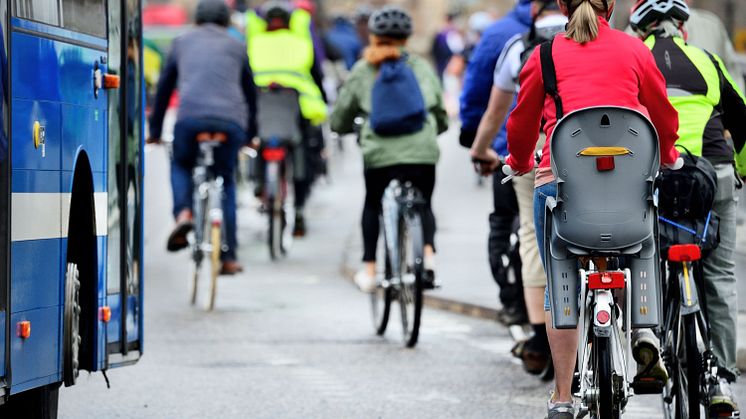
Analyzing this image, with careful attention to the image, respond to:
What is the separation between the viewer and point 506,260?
9.48 meters

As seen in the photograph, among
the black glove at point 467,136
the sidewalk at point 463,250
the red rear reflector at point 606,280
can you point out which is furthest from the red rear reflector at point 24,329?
the sidewalk at point 463,250

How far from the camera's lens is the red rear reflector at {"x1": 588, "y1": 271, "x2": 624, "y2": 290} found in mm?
6125

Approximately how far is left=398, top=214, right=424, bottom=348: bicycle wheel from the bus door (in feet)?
7.80

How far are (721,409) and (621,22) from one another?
10960 mm

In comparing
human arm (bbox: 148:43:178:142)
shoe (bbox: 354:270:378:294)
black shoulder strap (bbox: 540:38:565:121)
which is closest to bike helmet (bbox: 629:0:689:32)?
black shoulder strap (bbox: 540:38:565:121)

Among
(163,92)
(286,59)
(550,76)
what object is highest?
(286,59)

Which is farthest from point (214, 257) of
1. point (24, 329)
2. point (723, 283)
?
point (24, 329)

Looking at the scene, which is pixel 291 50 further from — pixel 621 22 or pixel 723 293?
pixel 723 293

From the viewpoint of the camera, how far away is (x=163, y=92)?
13086mm

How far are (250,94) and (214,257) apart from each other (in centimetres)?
164

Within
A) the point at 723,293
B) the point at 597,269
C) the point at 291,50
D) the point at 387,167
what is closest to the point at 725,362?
the point at 723,293

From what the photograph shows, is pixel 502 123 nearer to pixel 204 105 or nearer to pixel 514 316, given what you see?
pixel 514 316

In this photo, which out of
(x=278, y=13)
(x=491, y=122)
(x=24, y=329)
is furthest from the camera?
(x=278, y=13)

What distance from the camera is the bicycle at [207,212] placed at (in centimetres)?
1238
